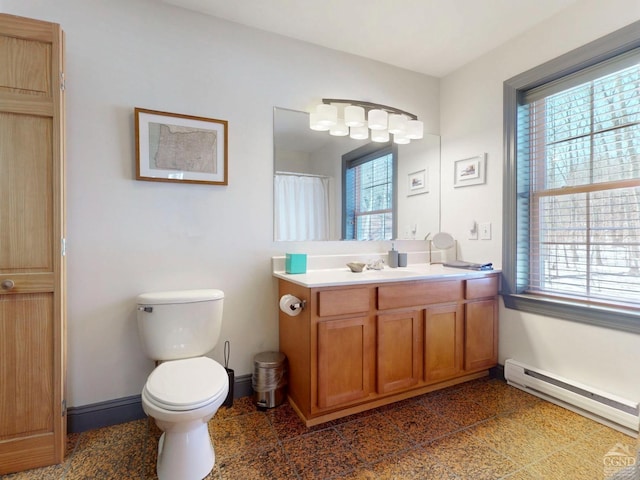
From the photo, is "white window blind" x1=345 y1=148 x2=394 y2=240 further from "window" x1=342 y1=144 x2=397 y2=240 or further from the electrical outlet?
the electrical outlet

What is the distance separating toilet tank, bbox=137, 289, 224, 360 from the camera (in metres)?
1.70

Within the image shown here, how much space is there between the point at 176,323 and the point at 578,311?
2371mm

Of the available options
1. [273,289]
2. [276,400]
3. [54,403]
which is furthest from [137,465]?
[273,289]

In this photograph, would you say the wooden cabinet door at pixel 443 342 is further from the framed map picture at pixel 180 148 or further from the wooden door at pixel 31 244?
the wooden door at pixel 31 244

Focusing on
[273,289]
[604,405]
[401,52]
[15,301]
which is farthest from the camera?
[401,52]

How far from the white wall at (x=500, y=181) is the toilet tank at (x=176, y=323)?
2.08 metres

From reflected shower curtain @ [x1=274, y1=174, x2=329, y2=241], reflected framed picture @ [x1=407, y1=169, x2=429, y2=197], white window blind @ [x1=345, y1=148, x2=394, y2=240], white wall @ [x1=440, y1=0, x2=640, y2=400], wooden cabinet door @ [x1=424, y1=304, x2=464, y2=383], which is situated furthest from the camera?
reflected framed picture @ [x1=407, y1=169, x2=429, y2=197]

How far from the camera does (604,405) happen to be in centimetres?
175

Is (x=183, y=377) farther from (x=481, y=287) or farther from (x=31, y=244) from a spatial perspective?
(x=481, y=287)

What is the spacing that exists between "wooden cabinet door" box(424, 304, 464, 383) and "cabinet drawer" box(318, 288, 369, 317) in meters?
0.50

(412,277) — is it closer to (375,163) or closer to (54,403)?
(375,163)

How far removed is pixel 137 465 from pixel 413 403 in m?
1.56

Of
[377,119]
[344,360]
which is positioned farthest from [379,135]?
[344,360]

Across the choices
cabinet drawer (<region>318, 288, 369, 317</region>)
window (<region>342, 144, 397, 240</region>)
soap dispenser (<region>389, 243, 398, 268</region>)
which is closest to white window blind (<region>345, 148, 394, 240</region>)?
window (<region>342, 144, 397, 240</region>)
